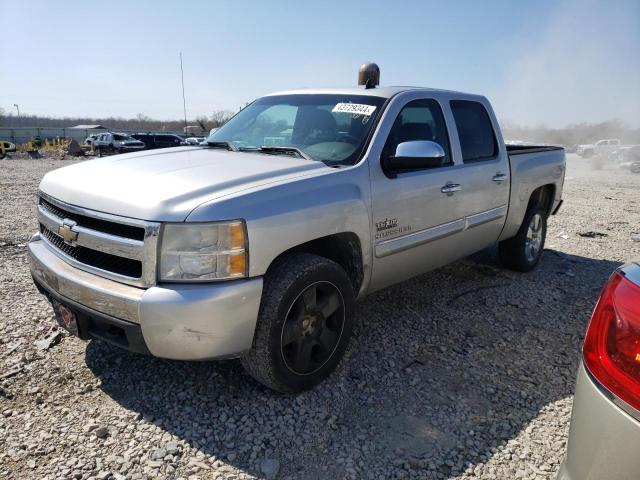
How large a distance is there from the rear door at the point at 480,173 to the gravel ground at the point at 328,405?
737 mm

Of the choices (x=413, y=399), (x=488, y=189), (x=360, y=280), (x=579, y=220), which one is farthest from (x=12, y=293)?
(x=579, y=220)

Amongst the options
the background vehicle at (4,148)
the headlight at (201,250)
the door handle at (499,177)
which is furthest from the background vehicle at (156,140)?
the headlight at (201,250)

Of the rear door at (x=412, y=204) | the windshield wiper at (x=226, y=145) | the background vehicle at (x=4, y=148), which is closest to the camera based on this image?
the rear door at (x=412, y=204)

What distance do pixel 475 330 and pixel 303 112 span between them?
2.18 meters

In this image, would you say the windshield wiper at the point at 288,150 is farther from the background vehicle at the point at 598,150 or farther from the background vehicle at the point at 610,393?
the background vehicle at the point at 598,150

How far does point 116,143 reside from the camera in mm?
29672

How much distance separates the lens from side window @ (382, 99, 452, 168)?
330 centimetres

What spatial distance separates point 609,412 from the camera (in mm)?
1257

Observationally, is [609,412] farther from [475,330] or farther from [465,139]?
[465,139]

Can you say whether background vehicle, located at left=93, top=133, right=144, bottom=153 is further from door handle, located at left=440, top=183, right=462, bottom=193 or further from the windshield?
door handle, located at left=440, top=183, right=462, bottom=193

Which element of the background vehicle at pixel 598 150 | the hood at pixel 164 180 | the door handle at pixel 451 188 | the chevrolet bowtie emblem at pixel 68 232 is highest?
the hood at pixel 164 180

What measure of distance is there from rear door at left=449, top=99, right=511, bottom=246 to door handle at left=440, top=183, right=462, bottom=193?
0.05m

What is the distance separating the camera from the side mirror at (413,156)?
302 centimetres

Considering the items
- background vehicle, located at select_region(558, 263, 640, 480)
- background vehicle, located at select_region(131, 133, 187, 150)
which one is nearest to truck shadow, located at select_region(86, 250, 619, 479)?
background vehicle, located at select_region(558, 263, 640, 480)
